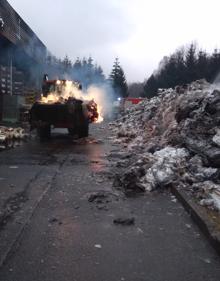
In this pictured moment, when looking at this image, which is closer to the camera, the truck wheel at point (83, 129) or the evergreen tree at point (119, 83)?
the truck wheel at point (83, 129)

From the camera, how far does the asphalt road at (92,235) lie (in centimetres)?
497

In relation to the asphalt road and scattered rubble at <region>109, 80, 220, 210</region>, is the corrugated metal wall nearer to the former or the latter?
scattered rubble at <region>109, 80, 220, 210</region>

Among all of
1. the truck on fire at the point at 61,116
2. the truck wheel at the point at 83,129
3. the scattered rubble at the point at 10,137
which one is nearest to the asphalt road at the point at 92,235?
the scattered rubble at the point at 10,137

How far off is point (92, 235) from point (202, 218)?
1.50 metres

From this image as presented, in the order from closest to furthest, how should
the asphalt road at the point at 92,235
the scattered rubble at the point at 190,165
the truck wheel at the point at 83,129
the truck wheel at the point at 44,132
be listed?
the asphalt road at the point at 92,235
the scattered rubble at the point at 190,165
the truck wheel at the point at 44,132
the truck wheel at the point at 83,129

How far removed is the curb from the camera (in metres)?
5.77

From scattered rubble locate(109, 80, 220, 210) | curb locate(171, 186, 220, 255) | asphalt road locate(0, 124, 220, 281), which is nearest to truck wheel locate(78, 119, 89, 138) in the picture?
scattered rubble locate(109, 80, 220, 210)

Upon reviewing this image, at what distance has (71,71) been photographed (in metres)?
36.1

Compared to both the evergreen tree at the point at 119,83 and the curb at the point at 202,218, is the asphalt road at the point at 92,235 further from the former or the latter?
the evergreen tree at the point at 119,83

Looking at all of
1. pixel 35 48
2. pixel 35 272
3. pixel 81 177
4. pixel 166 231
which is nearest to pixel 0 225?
pixel 35 272

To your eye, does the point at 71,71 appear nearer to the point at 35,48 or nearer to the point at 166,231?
the point at 35,48

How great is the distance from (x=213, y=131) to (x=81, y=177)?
3066 millimetres

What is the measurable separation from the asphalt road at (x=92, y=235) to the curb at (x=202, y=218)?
0.09 metres

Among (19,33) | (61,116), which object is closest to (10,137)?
(61,116)
